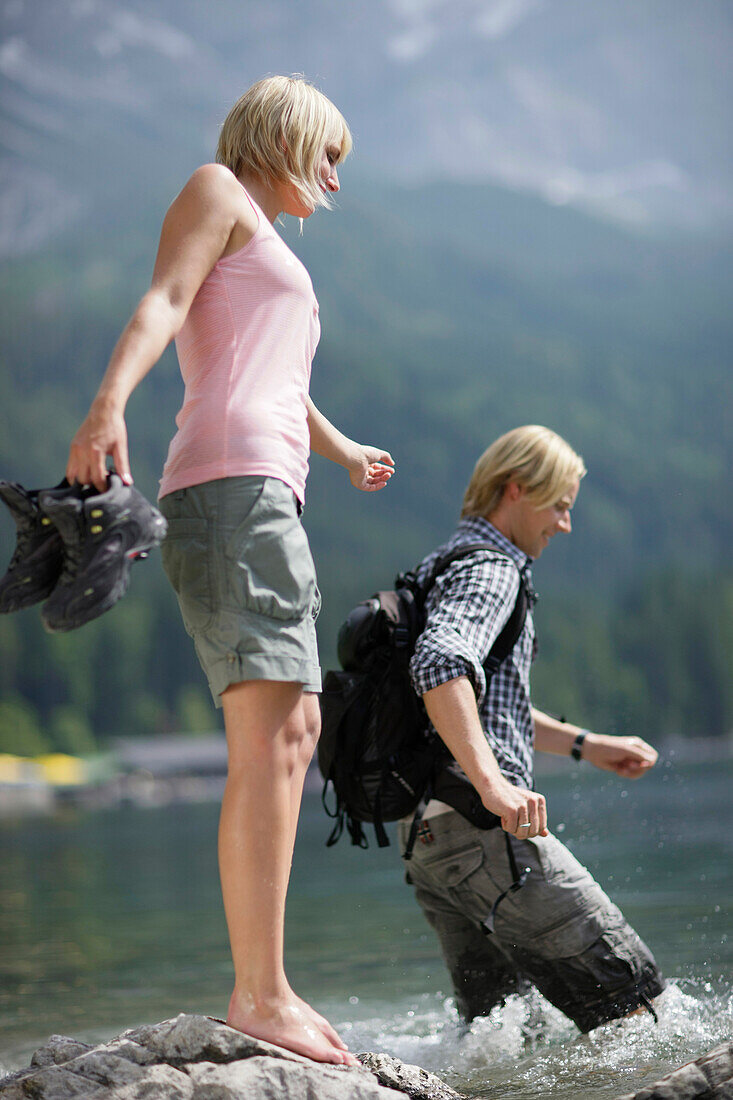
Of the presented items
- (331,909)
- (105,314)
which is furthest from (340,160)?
(105,314)

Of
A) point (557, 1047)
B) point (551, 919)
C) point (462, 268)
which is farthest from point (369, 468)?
point (462, 268)

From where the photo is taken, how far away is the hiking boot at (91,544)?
207 cm

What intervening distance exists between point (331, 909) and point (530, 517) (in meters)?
6.02

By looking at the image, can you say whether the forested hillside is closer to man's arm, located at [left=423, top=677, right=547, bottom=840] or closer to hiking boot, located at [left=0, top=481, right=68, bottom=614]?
man's arm, located at [left=423, top=677, right=547, bottom=840]

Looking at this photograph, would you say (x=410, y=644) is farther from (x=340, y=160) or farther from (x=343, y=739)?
(x=340, y=160)

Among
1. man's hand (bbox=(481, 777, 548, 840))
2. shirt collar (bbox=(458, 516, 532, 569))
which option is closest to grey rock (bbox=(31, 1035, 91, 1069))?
man's hand (bbox=(481, 777, 548, 840))

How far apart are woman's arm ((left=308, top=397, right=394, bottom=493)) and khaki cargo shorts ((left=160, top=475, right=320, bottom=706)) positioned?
433 mm

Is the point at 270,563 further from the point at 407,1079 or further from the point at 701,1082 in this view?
the point at 701,1082

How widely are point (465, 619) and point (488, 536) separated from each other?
1.57 feet

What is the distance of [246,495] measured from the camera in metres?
2.28

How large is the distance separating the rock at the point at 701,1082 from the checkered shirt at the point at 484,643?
41.4 inches

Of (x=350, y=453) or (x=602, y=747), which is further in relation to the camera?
(x=602, y=747)

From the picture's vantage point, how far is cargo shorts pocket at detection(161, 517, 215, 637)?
2.28 meters

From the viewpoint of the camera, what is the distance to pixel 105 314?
130500mm
